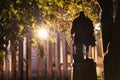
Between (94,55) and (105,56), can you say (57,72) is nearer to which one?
(94,55)

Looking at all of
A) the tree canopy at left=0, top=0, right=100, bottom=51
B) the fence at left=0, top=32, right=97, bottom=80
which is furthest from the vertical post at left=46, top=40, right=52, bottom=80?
the tree canopy at left=0, top=0, right=100, bottom=51

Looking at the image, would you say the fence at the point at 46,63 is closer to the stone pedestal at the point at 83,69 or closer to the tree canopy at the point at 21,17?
the tree canopy at the point at 21,17

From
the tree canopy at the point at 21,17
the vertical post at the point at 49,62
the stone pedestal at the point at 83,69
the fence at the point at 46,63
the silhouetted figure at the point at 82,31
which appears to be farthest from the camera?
the vertical post at the point at 49,62

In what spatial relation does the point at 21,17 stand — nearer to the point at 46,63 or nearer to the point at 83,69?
the point at 83,69

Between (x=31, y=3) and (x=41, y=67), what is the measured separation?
18173 mm

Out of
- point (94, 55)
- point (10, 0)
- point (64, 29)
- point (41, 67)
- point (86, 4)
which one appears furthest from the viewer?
point (94, 55)

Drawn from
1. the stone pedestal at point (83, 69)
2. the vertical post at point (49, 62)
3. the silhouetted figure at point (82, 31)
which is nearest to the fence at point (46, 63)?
the vertical post at point (49, 62)

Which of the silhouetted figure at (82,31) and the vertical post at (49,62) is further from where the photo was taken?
the vertical post at (49,62)

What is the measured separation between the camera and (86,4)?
2091 cm

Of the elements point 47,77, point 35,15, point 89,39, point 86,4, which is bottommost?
point 47,77

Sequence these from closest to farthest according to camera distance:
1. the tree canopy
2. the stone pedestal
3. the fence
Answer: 1. the tree canopy
2. the stone pedestal
3. the fence

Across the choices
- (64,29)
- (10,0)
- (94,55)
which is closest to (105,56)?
(10,0)

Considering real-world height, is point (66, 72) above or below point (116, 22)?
below

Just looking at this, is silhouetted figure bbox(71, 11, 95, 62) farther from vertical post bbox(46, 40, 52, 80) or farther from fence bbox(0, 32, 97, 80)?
vertical post bbox(46, 40, 52, 80)
